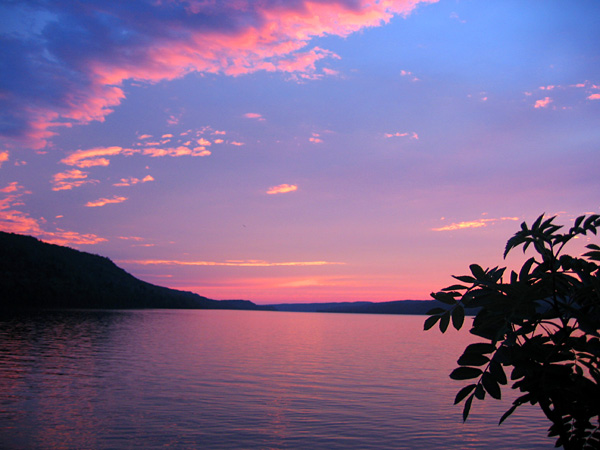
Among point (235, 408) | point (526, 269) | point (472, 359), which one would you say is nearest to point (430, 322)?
point (472, 359)

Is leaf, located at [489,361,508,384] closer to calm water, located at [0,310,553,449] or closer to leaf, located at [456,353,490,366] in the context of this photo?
leaf, located at [456,353,490,366]

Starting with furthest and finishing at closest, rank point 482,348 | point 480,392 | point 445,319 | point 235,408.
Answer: point 235,408, point 445,319, point 482,348, point 480,392

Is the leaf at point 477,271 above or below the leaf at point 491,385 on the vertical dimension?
A: above

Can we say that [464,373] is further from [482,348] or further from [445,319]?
[445,319]

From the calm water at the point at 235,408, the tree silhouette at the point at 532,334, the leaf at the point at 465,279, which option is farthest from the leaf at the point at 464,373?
the calm water at the point at 235,408

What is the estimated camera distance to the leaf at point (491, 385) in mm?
2791

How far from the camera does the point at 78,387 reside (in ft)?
75.9

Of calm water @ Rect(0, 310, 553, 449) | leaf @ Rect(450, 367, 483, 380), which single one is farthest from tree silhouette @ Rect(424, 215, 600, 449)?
calm water @ Rect(0, 310, 553, 449)

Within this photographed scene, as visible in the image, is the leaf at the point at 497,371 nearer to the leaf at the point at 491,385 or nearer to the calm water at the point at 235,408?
the leaf at the point at 491,385

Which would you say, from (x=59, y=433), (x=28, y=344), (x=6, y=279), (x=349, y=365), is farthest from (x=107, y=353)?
(x=6, y=279)

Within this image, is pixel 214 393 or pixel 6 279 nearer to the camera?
pixel 214 393

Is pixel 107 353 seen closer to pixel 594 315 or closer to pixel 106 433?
pixel 106 433

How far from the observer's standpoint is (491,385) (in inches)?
111

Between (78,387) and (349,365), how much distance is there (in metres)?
20.6
